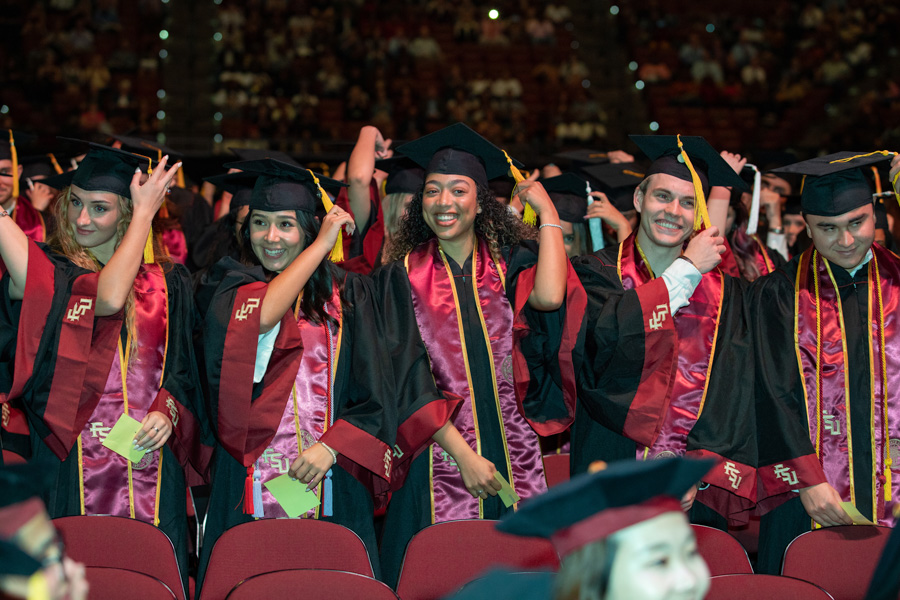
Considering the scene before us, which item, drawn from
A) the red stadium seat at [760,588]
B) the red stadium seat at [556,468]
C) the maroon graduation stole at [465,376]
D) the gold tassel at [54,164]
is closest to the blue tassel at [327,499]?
the maroon graduation stole at [465,376]

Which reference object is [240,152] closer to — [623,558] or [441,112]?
[623,558]

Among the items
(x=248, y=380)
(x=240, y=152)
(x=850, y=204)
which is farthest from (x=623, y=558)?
(x=240, y=152)

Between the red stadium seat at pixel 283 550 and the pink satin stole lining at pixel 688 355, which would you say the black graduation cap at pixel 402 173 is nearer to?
the pink satin stole lining at pixel 688 355

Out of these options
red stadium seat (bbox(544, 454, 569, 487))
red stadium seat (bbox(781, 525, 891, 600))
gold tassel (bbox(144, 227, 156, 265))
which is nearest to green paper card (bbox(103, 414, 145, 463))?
gold tassel (bbox(144, 227, 156, 265))

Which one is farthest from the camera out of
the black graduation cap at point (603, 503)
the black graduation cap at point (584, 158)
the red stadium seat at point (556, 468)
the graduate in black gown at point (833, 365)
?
the black graduation cap at point (584, 158)

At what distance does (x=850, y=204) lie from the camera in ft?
10.2

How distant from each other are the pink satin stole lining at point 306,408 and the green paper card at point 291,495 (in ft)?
0.28

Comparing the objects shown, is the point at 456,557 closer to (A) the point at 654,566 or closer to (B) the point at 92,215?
(A) the point at 654,566

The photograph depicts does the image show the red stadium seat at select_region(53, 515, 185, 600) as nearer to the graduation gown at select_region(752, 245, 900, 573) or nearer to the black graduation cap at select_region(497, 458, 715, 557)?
the black graduation cap at select_region(497, 458, 715, 557)

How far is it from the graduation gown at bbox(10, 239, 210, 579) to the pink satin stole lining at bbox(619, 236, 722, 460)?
1.61m

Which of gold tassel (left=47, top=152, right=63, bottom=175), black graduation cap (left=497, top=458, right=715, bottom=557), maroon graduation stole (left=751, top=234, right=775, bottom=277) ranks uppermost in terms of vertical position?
gold tassel (left=47, top=152, right=63, bottom=175)

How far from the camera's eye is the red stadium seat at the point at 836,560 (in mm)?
2492

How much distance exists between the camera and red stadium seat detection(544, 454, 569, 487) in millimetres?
3516

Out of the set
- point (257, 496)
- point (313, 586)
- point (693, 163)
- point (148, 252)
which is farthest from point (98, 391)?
point (693, 163)
